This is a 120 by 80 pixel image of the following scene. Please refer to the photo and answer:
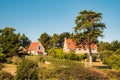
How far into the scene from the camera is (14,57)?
36812 mm

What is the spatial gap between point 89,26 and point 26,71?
21.1 metres

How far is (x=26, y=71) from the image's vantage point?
70.8 feet

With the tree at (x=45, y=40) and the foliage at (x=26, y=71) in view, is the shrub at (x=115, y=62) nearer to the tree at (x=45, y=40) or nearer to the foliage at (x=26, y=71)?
the foliage at (x=26, y=71)

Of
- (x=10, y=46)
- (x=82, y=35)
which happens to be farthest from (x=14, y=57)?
(x=82, y=35)

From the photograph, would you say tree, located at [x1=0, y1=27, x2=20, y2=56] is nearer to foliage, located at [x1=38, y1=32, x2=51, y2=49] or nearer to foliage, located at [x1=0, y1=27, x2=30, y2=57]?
foliage, located at [x1=0, y1=27, x2=30, y2=57]

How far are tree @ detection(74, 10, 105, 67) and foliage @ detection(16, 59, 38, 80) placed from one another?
19885 mm

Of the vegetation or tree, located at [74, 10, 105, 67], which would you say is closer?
the vegetation

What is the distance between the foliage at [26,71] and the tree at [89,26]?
65.2ft

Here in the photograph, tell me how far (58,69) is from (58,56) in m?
29.1

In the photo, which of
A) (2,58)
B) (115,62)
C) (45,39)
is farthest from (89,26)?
(45,39)

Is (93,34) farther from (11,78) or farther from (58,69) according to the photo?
(11,78)

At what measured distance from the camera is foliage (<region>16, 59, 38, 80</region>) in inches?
842

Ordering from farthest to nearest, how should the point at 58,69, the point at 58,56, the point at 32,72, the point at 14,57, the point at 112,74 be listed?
the point at 58,56 < the point at 14,57 < the point at 112,74 < the point at 58,69 < the point at 32,72

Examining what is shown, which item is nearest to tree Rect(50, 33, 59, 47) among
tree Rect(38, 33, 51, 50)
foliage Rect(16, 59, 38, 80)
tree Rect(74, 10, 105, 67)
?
tree Rect(38, 33, 51, 50)
